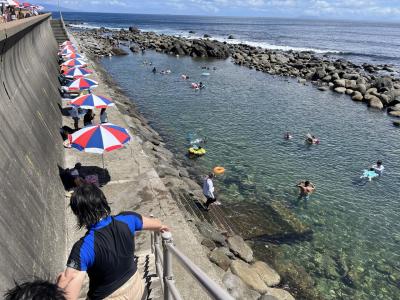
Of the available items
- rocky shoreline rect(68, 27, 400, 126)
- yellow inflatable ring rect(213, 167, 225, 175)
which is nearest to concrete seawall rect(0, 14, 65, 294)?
yellow inflatable ring rect(213, 167, 225, 175)

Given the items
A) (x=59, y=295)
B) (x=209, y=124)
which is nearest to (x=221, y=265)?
(x=59, y=295)

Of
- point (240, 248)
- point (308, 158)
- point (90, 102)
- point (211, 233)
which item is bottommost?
point (308, 158)

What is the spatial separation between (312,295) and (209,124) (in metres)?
18.1

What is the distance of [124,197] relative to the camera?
11469mm

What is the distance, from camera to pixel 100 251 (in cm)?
363

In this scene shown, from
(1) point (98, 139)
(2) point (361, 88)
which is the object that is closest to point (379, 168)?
(1) point (98, 139)

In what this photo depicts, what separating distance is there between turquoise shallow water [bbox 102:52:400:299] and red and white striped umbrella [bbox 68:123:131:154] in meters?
6.87

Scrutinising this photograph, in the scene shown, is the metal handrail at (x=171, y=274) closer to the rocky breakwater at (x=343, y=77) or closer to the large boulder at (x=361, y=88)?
the rocky breakwater at (x=343, y=77)

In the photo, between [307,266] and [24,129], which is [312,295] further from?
[24,129]

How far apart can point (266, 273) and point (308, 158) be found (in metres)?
12.5

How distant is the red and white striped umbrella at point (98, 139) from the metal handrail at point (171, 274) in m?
6.26

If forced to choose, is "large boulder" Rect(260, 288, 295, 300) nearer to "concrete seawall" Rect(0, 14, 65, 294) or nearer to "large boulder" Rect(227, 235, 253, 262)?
"large boulder" Rect(227, 235, 253, 262)

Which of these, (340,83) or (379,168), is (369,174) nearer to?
(379,168)

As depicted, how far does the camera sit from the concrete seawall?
231 inches
